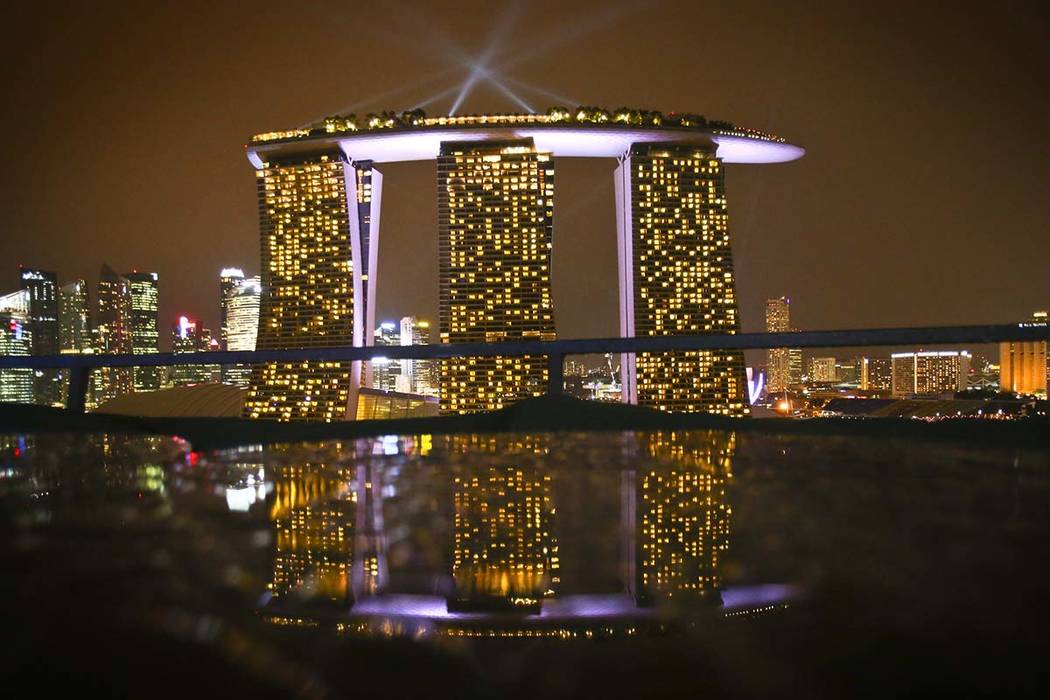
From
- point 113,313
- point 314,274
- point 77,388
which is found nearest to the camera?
point 77,388

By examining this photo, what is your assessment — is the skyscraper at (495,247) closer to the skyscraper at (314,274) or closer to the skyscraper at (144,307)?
the skyscraper at (314,274)

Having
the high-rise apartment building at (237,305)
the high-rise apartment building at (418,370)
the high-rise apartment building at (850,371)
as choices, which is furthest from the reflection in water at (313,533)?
the high-rise apartment building at (237,305)

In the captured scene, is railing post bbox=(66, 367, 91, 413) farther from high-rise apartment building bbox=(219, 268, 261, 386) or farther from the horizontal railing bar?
high-rise apartment building bbox=(219, 268, 261, 386)

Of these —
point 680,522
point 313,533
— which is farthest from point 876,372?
point 313,533

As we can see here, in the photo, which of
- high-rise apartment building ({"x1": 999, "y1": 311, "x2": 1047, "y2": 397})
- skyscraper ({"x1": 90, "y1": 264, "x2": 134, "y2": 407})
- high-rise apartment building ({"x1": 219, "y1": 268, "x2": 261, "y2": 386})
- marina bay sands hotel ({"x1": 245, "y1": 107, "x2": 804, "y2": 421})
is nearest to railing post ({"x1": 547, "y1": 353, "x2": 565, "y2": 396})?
high-rise apartment building ({"x1": 999, "y1": 311, "x2": 1047, "y2": 397})

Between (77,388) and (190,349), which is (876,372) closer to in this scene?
(77,388)

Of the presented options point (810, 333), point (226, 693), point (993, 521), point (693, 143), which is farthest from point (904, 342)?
point (693, 143)
